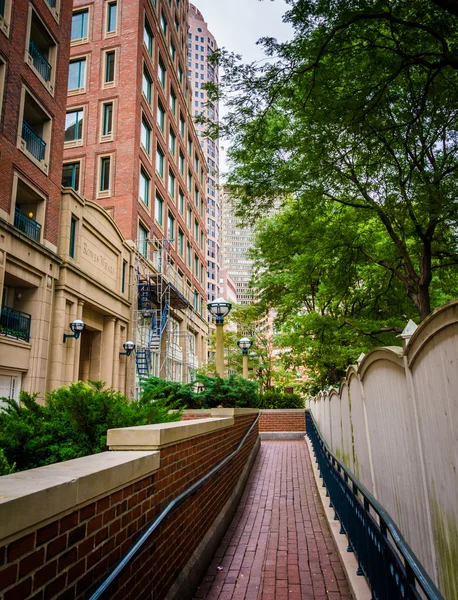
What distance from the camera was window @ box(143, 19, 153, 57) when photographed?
2882cm

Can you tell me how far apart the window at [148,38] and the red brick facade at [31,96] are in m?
8.98

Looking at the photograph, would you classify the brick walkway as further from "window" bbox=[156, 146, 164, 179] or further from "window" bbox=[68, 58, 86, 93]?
"window" bbox=[68, 58, 86, 93]

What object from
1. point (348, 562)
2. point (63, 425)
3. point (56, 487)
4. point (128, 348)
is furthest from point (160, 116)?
point (56, 487)

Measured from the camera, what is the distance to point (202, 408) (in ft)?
40.5

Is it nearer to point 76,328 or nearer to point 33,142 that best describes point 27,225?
point 33,142

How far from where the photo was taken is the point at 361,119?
9.05 meters

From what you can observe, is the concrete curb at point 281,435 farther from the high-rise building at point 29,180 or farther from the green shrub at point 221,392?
the high-rise building at point 29,180

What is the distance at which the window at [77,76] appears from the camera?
2711 centimetres

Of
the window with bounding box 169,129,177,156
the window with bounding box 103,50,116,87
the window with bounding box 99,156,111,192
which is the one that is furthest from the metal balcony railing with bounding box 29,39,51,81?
the window with bounding box 169,129,177,156

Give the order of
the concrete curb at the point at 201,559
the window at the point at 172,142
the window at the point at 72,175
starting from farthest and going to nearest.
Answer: the window at the point at 172,142 → the window at the point at 72,175 → the concrete curb at the point at 201,559

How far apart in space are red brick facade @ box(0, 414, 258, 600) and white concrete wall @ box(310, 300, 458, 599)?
1915 mm

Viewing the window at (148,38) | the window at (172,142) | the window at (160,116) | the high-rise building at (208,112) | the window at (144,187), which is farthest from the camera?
the high-rise building at (208,112)

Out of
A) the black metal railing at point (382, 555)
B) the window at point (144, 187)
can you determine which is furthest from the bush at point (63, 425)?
the window at point (144, 187)

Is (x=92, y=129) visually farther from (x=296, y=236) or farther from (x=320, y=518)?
(x=320, y=518)
